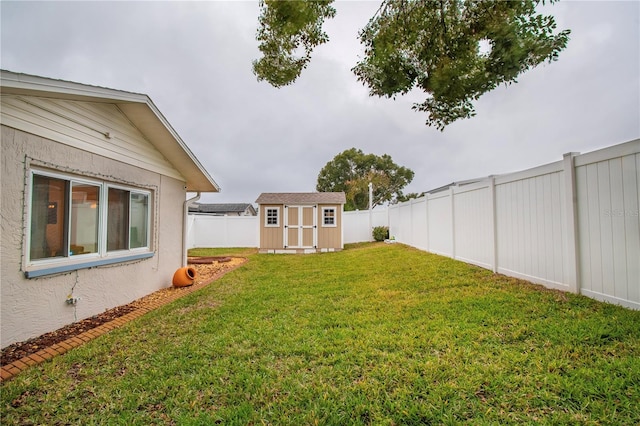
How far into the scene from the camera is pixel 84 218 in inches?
169

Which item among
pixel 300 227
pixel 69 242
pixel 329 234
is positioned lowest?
pixel 329 234

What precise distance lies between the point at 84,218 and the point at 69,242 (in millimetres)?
467

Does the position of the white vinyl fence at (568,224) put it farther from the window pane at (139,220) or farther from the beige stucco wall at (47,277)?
the window pane at (139,220)

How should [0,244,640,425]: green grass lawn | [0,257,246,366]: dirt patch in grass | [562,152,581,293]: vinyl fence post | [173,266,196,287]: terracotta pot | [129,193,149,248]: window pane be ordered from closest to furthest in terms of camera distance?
[0,244,640,425]: green grass lawn < [0,257,246,366]: dirt patch in grass < [562,152,581,293]: vinyl fence post < [129,193,149,248]: window pane < [173,266,196,287]: terracotta pot

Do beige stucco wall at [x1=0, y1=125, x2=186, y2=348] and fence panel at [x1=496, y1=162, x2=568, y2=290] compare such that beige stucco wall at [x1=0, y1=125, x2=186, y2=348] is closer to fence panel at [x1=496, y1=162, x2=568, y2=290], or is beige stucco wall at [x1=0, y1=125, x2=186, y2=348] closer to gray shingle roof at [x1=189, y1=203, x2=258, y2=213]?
fence panel at [x1=496, y1=162, x2=568, y2=290]

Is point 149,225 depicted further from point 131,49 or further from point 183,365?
point 131,49

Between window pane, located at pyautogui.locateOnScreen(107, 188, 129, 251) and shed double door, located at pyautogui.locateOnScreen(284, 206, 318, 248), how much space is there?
8.04 meters

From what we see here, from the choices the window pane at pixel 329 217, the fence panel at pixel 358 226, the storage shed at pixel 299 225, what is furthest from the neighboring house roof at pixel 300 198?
the fence panel at pixel 358 226

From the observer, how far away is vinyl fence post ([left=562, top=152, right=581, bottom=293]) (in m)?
3.68

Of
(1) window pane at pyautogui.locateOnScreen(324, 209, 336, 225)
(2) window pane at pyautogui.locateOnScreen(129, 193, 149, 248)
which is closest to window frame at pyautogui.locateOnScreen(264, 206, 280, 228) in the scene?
(1) window pane at pyautogui.locateOnScreen(324, 209, 336, 225)

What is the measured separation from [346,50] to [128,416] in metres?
5.36

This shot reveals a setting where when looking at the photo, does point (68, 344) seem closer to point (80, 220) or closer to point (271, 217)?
point (80, 220)

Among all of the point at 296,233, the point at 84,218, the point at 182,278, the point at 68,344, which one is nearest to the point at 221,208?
the point at 296,233

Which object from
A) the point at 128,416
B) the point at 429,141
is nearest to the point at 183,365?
the point at 128,416
